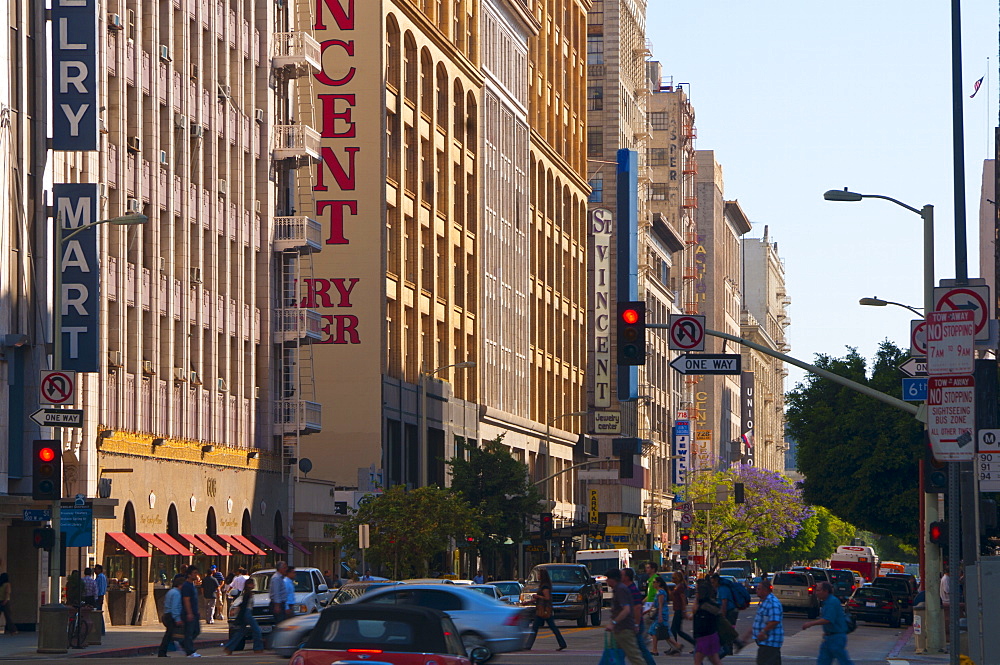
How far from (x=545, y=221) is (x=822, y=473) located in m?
47.0

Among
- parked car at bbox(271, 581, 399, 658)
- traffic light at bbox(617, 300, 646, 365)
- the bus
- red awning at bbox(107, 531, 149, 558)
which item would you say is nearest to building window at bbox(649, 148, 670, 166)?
the bus

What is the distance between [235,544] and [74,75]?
60.7 ft

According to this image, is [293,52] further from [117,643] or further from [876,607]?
[117,643]

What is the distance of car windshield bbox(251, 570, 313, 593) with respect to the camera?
4109 centimetres

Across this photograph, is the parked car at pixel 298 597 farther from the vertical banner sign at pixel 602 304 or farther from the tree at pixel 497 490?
the vertical banner sign at pixel 602 304

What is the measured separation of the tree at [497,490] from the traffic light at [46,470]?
39251 millimetres

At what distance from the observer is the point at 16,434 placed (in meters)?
46.1

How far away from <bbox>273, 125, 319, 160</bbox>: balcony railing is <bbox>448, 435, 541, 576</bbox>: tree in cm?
1552

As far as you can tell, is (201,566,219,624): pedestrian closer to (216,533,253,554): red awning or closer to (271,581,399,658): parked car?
(216,533,253,554): red awning

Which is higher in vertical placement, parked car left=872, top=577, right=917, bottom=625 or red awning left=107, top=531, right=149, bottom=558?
red awning left=107, top=531, right=149, bottom=558

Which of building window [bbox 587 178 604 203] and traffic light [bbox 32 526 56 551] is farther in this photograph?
building window [bbox 587 178 604 203]

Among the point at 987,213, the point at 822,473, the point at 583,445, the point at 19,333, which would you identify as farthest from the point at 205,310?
the point at 987,213

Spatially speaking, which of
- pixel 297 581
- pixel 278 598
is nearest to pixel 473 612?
pixel 278 598

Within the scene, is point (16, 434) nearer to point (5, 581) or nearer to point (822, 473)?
point (5, 581)
